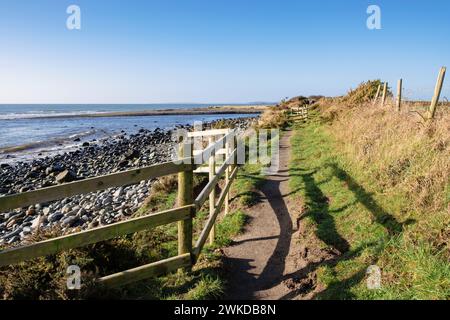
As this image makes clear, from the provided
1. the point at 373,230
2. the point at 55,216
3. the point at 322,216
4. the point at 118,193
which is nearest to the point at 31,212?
the point at 55,216

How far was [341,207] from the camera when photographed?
24.0ft

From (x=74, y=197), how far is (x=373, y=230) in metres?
10.6

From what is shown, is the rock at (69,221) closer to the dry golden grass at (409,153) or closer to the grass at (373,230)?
the grass at (373,230)

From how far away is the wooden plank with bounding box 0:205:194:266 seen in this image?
3.58m

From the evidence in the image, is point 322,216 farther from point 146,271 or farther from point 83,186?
point 83,186

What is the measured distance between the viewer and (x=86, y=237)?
395 centimetres

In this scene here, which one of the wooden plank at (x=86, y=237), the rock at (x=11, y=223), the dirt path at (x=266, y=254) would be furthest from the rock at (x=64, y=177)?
the wooden plank at (x=86, y=237)

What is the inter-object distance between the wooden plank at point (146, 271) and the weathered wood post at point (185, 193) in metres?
0.16

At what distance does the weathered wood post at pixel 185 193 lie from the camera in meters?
4.60

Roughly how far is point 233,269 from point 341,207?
10.3ft

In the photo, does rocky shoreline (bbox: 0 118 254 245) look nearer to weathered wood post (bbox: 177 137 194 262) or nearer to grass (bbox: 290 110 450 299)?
weathered wood post (bbox: 177 137 194 262)

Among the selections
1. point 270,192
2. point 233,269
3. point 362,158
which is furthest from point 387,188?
point 233,269

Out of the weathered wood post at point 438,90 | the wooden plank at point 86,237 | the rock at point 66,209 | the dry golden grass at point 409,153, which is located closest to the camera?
the wooden plank at point 86,237

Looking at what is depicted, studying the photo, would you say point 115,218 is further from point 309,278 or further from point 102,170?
point 102,170
